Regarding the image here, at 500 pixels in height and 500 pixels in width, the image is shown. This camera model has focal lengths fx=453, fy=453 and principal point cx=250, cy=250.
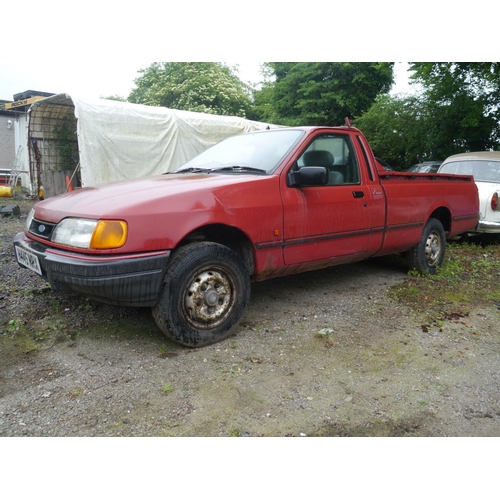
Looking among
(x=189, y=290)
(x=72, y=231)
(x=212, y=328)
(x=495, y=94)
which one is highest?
(x=495, y=94)

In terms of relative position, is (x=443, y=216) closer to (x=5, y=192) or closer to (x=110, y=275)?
(x=110, y=275)

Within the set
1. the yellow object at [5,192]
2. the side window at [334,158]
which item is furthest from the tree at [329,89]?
the side window at [334,158]

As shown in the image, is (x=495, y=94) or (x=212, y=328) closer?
(x=212, y=328)

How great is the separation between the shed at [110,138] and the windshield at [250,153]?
5.91 meters

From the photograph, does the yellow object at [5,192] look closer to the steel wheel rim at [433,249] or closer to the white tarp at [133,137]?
the white tarp at [133,137]

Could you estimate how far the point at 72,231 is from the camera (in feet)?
9.96

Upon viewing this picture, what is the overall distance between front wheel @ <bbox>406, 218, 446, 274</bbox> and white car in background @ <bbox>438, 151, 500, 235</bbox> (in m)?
2.08

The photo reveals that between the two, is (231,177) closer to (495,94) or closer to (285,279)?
(285,279)

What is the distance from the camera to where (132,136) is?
10.5 metres

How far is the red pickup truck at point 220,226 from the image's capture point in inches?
116

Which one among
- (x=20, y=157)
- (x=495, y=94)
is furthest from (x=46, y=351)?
(x=20, y=157)

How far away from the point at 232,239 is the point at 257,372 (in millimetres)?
1121

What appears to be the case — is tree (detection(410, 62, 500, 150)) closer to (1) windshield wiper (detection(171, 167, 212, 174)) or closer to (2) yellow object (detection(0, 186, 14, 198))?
(1) windshield wiper (detection(171, 167, 212, 174))

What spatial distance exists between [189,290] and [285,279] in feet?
7.01
